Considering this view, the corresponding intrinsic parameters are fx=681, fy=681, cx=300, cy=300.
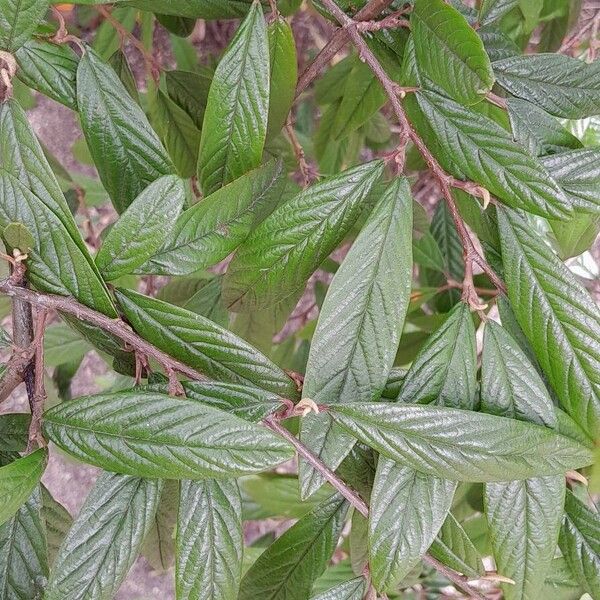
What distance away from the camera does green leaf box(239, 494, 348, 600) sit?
71 cm

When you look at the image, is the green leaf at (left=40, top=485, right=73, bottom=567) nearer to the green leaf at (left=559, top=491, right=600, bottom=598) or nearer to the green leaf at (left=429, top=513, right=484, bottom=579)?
the green leaf at (left=429, top=513, right=484, bottom=579)

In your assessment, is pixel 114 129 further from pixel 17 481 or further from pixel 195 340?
pixel 17 481

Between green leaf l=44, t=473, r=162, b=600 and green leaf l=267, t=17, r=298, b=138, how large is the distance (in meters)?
0.43

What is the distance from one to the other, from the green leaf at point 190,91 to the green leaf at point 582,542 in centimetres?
68

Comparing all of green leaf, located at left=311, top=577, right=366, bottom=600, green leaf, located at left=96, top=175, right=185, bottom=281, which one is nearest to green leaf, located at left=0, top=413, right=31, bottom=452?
green leaf, located at left=96, top=175, right=185, bottom=281

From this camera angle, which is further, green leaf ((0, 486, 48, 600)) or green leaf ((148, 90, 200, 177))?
green leaf ((148, 90, 200, 177))

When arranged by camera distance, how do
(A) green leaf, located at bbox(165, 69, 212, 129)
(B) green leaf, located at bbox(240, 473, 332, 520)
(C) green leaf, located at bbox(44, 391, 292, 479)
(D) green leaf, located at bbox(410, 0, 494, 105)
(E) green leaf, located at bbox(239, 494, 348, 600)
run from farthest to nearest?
(B) green leaf, located at bbox(240, 473, 332, 520) → (A) green leaf, located at bbox(165, 69, 212, 129) → (E) green leaf, located at bbox(239, 494, 348, 600) → (D) green leaf, located at bbox(410, 0, 494, 105) → (C) green leaf, located at bbox(44, 391, 292, 479)

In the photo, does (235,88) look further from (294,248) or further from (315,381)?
(315,381)

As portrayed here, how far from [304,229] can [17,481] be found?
0.32 metres

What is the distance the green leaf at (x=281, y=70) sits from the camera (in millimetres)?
741

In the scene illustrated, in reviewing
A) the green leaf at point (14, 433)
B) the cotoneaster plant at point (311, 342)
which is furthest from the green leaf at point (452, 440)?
the green leaf at point (14, 433)

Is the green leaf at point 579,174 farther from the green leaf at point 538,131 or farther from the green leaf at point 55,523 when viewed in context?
the green leaf at point 55,523

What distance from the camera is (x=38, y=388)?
1.85 ft

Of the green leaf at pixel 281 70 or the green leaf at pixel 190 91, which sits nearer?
the green leaf at pixel 281 70
